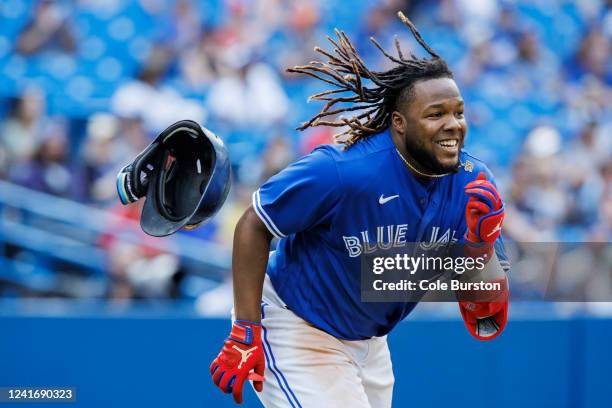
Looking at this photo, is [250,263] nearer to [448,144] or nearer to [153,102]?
[448,144]

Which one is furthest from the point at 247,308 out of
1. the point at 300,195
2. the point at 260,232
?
the point at 300,195

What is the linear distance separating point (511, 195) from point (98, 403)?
4067 mm

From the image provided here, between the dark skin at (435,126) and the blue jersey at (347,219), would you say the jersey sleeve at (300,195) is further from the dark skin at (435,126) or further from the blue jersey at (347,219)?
the dark skin at (435,126)

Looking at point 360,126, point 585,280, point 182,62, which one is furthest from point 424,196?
point 182,62

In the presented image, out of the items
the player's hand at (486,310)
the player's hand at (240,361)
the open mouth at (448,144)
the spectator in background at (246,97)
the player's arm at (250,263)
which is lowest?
the player's hand at (240,361)

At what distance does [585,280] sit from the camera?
681 centimetres

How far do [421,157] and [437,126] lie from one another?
146 millimetres

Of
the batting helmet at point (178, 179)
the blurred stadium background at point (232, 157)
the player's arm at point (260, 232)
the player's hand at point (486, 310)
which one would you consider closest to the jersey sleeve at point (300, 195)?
the player's arm at point (260, 232)

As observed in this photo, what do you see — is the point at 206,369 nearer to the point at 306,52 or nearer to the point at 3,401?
the point at 3,401

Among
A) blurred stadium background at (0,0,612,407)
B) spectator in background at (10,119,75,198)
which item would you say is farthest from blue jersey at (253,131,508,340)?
spectator in background at (10,119,75,198)

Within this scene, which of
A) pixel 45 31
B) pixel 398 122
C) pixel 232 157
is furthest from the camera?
pixel 45 31

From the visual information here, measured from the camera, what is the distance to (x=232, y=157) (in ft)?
27.8

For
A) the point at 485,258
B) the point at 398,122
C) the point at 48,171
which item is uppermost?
the point at 48,171

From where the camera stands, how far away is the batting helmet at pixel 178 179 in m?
3.90
